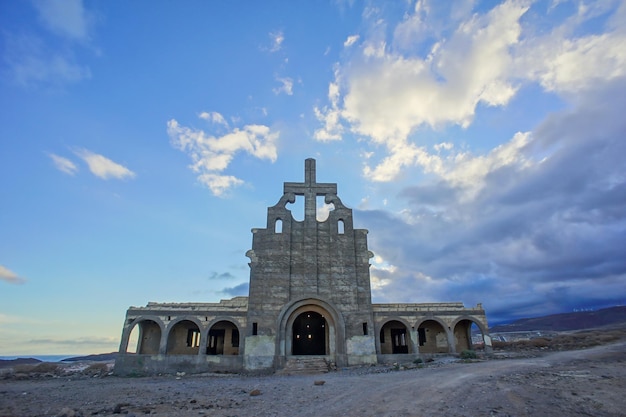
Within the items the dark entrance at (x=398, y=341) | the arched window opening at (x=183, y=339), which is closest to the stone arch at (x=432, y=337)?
the dark entrance at (x=398, y=341)

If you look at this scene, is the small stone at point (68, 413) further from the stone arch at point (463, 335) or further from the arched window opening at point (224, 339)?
the stone arch at point (463, 335)

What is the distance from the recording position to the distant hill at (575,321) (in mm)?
137575

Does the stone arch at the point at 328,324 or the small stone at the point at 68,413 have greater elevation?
the stone arch at the point at 328,324

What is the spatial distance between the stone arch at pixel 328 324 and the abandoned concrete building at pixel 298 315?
7 centimetres

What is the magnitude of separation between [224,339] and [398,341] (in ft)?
51.0

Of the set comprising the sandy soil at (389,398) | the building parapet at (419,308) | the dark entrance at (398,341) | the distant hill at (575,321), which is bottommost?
the sandy soil at (389,398)

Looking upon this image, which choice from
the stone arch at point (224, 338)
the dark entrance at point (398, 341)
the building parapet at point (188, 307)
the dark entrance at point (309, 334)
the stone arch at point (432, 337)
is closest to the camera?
the building parapet at point (188, 307)

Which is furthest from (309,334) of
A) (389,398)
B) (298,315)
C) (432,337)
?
(389,398)

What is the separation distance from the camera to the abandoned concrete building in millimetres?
25344

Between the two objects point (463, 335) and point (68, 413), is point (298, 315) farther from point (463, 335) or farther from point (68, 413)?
point (68, 413)

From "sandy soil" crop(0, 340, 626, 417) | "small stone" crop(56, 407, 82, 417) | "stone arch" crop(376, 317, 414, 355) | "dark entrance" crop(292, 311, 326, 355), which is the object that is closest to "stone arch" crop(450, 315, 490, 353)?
"stone arch" crop(376, 317, 414, 355)

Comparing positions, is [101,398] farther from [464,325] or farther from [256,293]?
[464,325]

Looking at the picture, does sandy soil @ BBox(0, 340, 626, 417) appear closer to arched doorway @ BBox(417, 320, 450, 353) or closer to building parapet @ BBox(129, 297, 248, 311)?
building parapet @ BBox(129, 297, 248, 311)

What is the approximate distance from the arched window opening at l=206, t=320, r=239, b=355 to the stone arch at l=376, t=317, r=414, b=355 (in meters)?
11.9
